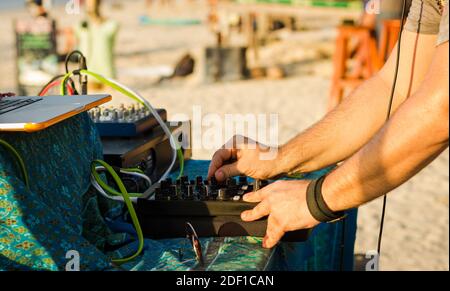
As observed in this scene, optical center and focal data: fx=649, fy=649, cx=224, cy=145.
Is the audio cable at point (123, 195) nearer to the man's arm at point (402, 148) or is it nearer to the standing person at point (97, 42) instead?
the man's arm at point (402, 148)

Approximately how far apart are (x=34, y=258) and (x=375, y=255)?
86 centimetres

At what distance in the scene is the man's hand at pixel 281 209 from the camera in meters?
1.44

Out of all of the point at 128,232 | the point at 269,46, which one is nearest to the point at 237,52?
the point at 269,46

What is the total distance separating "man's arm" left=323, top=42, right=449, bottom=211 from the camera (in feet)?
3.93

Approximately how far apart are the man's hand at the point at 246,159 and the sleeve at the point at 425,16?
1.68 ft

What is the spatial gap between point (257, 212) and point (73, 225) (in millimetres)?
416

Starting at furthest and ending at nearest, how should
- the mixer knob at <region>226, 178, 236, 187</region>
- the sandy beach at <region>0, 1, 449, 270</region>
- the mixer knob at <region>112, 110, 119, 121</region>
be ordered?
1. the sandy beach at <region>0, 1, 449, 270</region>
2. the mixer knob at <region>112, 110, 119, 121</region>
3. the mixer knob at <region>226, 178, 236, 187</region>

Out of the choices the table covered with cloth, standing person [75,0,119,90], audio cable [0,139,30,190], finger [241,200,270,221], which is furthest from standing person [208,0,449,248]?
standing person [75,0,119,90]

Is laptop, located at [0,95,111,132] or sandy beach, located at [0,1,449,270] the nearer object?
laptop, located at [0,95,111,132]

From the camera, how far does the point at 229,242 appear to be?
5.05ft

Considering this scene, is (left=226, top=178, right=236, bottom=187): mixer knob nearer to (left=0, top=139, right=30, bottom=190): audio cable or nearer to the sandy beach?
(left=0, top=139, right=30, bottom=190): audio cable

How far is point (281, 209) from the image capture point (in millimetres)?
1458

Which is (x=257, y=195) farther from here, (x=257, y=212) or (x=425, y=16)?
(x=425, y=16)

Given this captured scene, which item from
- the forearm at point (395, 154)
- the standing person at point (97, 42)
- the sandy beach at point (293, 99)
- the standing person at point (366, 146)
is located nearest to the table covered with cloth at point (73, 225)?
the standing person at point (366, 146)
